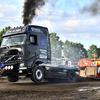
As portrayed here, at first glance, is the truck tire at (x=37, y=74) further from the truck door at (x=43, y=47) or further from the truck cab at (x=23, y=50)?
the truck door at (x=43, y=47)

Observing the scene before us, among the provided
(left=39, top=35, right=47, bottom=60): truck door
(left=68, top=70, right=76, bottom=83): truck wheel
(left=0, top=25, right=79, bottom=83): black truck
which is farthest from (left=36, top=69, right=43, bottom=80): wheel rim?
(left=68, top=70, right=76, bottom=83): truck wheel

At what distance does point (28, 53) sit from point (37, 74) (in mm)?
1346

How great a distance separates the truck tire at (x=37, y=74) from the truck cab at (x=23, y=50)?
0.23ft

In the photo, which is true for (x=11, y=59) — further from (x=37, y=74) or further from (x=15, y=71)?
(x=37, y=74)

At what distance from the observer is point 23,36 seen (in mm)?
11477

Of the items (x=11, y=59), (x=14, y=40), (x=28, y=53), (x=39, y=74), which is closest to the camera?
(x=28, y=53)

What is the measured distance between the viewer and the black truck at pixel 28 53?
11320 millimetres

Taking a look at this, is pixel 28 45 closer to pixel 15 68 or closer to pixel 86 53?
pixel 15 68

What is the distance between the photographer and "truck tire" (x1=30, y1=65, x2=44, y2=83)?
11.6m

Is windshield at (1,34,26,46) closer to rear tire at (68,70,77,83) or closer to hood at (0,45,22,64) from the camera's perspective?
hood at (0,45,22,64)

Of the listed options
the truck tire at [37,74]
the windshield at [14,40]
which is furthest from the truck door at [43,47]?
the windshield at [14,40]

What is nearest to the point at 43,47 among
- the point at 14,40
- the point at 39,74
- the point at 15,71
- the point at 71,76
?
the point at 39,74

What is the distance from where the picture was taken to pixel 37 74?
11.8m

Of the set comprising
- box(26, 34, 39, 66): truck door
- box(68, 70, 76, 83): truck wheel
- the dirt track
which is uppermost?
box(26, 34, 39, 66): truck door
